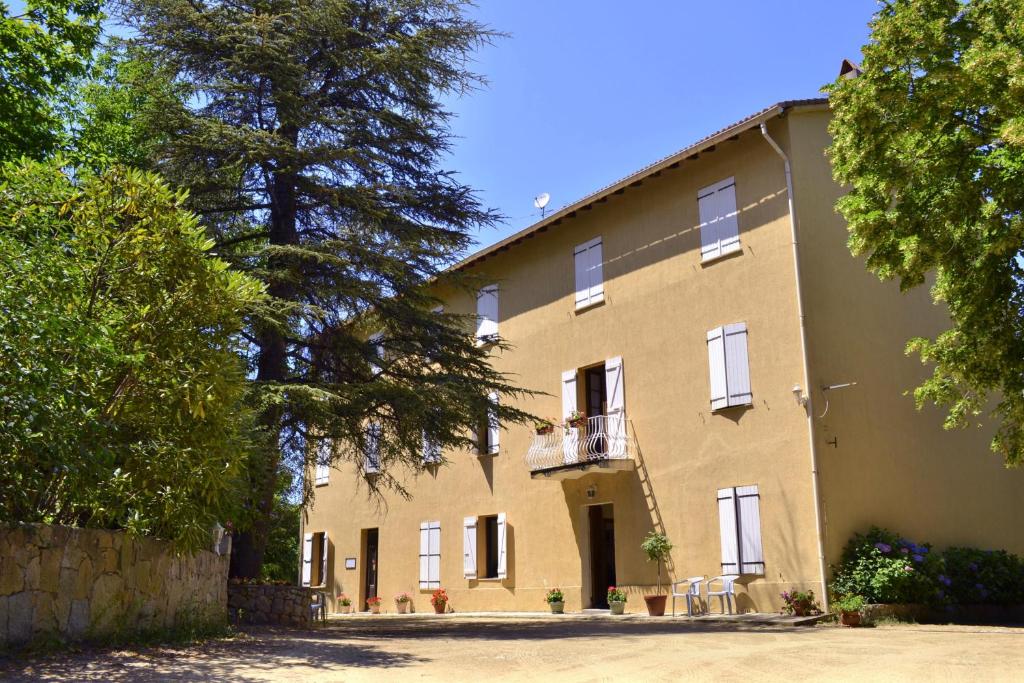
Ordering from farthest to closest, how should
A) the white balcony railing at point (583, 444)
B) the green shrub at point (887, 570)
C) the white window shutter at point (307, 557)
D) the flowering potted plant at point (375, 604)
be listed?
the white window shutter at point (307, 557) → the flowering potted plant at point (375, 604) → the white balcony railing at point (583, 444) → the green shrub at point (887, 570)

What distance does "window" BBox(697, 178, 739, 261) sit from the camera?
48.4ft

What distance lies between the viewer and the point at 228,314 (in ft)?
26.8

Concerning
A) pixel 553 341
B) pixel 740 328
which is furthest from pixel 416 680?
pixel 553 341

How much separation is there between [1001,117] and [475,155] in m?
A: 7.49

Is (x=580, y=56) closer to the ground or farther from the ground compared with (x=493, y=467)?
farther from the ground

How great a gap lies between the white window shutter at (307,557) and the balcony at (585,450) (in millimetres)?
9502

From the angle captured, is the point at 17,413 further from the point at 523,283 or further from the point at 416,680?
the point at 523,283

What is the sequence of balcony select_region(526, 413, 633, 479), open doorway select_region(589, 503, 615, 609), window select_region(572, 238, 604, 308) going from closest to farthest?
balcony select_region(526, 413, 633, 479), open doorway select_region(589, 503, 615, 609), window select_region(572, 238, 604, 308)

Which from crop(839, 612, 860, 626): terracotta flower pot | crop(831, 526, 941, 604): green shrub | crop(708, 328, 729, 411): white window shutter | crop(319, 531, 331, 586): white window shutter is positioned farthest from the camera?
crop(319, 531, 331, 586): white window shutter

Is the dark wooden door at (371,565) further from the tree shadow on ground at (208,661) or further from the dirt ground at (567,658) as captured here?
the tree shadow on ground at (208,661)

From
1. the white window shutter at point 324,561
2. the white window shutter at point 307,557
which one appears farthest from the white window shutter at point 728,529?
the white window shutter at point 307,557

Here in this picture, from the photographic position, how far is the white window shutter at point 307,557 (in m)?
24.2

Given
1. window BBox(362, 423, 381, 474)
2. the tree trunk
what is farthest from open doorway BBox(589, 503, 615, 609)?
the tree trunk

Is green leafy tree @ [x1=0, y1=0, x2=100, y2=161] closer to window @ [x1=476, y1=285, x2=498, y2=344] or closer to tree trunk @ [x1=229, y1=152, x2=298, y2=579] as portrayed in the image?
tree trunk @ [x1=229, y1=152, x2=298, y2=579]
